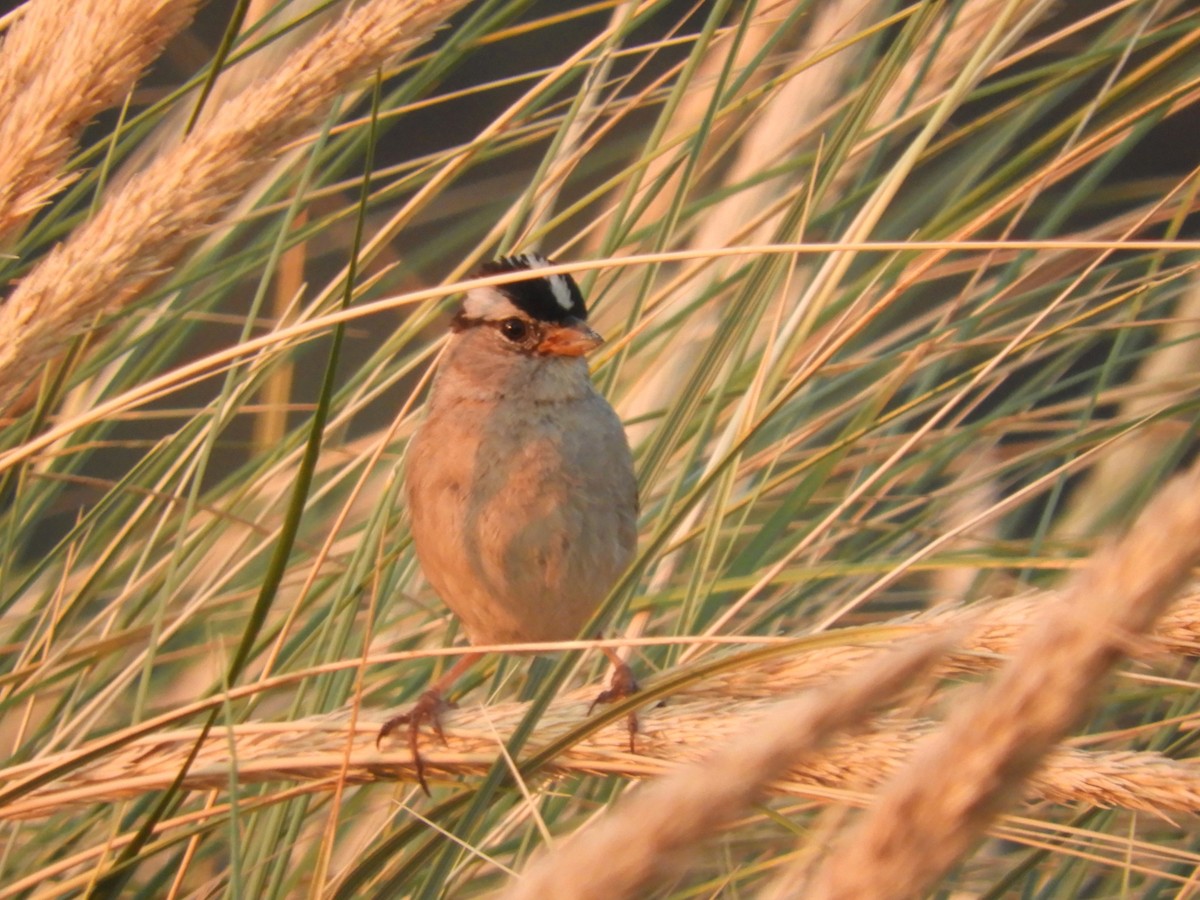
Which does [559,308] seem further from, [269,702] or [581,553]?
[269,702]

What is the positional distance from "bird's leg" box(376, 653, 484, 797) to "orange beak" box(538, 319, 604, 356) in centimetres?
53

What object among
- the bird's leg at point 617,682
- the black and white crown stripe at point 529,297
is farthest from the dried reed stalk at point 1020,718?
the black and white crown stripe at point 529,297

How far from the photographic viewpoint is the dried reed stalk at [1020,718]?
55 cm

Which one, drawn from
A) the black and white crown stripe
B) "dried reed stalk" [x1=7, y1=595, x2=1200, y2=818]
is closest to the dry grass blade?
"dried reed stalk" [x1=7, y1=595, x2=1200, y2=818]

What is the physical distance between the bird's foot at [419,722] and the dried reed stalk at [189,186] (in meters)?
0.47

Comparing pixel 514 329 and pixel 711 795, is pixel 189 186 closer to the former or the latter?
pixel 711 795

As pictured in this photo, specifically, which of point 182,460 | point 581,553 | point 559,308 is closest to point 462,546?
point 581,553

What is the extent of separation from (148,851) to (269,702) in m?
1.68

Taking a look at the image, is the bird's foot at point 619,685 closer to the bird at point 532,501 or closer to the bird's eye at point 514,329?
the bird at point 532,501

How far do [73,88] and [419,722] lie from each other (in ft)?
2.51

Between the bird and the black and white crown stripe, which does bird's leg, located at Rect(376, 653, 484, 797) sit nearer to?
the bird

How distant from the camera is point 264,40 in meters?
1.78

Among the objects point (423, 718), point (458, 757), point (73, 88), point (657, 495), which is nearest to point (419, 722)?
point (423, 718)

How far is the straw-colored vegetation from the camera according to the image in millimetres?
1086
